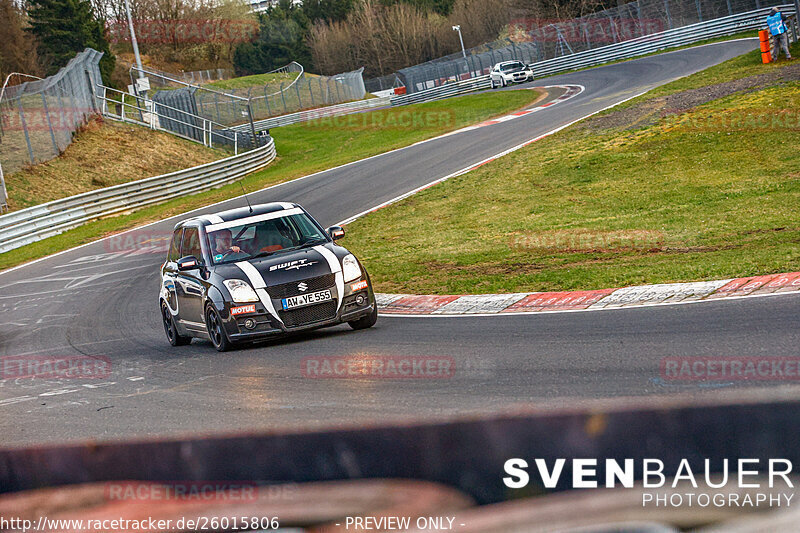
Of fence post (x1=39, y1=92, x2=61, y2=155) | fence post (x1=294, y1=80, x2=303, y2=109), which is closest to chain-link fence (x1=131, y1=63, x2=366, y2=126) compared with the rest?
fence post (x1=294, y1=80, x2=303, y2=109)

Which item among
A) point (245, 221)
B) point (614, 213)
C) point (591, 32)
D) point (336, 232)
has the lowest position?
point (614, 213)

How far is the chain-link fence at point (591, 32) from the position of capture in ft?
166

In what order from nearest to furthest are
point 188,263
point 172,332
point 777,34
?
point 188,263 → point 172,332 → point 777,34

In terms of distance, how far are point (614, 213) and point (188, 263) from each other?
9.08 meters

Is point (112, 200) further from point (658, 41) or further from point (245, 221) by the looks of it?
point (658, 41)

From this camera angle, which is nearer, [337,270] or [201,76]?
[337,270]

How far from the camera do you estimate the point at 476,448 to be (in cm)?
533

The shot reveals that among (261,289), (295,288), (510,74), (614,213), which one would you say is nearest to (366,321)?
(295,288)

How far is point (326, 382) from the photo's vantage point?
7918 mm

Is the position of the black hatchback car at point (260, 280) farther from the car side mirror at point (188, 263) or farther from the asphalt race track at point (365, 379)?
the asphalt race track at point (365, 379)

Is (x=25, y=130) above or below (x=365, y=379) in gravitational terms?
above

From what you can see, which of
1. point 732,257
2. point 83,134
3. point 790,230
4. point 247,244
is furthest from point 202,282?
point 83,134

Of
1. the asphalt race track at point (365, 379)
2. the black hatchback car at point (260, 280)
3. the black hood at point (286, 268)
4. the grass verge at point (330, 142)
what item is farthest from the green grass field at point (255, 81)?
the black hood at point (286, 268)

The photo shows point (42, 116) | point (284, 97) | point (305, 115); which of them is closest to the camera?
point (42, 116)
